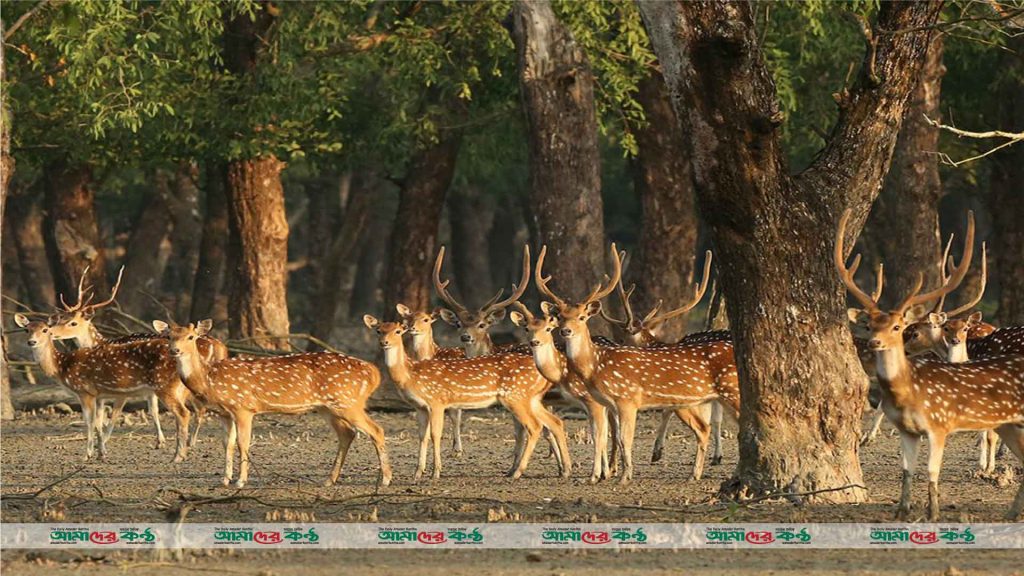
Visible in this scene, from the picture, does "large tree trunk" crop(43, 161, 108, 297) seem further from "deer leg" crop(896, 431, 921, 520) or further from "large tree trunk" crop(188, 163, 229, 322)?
"deer leg" crop(896, 431, 921, 520)

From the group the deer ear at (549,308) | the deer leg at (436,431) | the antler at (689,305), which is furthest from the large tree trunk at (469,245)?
the deer leg at (436,431)

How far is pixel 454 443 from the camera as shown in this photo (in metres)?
15.1

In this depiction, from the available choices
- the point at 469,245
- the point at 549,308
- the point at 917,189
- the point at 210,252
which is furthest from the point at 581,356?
the point at 469,245

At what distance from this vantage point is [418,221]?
23.4 m

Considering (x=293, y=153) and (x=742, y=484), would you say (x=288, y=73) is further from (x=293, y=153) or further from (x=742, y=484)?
(x=742, y=484)

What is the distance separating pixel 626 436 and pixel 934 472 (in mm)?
3180

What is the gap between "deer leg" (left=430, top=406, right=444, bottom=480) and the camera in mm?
12670

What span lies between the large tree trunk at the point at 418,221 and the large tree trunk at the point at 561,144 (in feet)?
16.8

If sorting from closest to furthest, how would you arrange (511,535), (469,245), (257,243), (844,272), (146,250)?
(511,535)
(844,272)
(257,243)
(146,250)
(469,245)

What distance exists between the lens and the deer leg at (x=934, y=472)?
9.68 metres

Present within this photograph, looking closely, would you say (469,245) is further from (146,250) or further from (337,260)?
(337,260)

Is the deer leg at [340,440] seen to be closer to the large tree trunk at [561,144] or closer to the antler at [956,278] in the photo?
the antler at [956,278]

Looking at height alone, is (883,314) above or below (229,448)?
above

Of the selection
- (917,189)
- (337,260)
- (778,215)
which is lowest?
(337,260)
